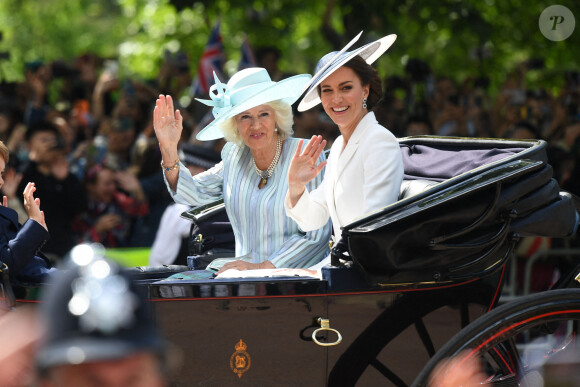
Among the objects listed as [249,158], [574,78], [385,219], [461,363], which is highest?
[574,78]

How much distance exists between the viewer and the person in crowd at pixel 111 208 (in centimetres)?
686

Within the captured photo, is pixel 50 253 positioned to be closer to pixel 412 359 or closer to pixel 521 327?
pixel 412 359

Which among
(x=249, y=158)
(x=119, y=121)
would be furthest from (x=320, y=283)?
(x=119, y=121)

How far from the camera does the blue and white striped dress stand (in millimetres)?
3781

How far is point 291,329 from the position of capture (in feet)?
10.1

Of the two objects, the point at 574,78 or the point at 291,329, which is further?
the point at 574,78

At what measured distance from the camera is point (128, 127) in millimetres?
8484

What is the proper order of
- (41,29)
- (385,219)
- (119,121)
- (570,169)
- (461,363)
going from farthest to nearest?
(41,29) → (119,121) → (570,169) → (385,219) → (461,363)

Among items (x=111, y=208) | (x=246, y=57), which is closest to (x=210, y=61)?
(x=246, y=57)

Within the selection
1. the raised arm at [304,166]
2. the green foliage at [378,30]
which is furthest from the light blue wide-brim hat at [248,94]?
the green foliage at [378,30]

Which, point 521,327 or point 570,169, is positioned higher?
point 570,169

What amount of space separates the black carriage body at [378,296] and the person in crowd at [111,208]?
3934 millimetres

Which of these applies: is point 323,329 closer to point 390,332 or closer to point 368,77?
point 390,332

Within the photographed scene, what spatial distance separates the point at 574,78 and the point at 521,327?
22.4 ft
